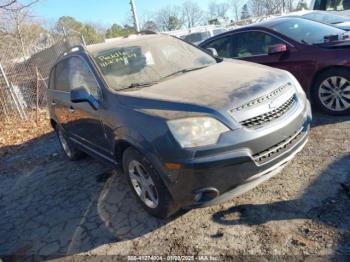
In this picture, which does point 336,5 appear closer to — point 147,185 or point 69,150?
point 69,150

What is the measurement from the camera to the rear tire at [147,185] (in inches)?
120

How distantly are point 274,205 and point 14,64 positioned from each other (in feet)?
33.8

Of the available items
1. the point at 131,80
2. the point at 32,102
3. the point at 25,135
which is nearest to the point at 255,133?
the point at 131,80

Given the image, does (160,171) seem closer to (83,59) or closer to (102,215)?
(102,215)

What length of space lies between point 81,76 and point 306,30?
12.7 ft

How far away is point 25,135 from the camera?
8359 millimetres

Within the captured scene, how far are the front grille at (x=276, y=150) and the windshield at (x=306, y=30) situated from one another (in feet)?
9.00

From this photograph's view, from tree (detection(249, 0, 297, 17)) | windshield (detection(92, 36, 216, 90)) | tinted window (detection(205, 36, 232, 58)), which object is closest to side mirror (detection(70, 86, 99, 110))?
windshield (detection(92, 36, 216, 90))

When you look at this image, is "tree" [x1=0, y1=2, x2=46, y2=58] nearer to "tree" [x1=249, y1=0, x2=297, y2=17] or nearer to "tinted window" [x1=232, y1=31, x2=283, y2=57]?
→ "tinted window" [x1=232, y1=31, x2=283, y2=57]

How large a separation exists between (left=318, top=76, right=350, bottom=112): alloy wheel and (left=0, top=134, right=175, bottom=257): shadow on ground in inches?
125

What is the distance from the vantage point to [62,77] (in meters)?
5.03

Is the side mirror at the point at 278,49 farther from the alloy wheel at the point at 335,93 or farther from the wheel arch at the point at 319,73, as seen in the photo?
the alloy wheel at the point at 335,93

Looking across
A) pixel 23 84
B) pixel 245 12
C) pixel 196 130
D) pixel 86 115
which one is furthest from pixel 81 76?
pixel 245 12

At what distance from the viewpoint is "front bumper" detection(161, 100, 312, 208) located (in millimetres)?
2688
